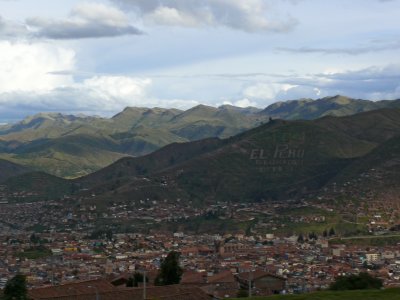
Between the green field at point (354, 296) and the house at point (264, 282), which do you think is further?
the house at point (264, 282)

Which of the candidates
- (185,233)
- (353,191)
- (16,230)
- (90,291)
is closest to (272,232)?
(185,233)

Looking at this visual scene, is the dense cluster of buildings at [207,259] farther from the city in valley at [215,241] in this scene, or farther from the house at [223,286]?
the city in valley at [215,241]

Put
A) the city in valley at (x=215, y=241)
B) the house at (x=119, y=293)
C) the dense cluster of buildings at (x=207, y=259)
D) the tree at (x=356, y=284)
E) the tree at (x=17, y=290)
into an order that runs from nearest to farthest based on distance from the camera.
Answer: the tree at (x=17, y=290)
the tree at (x=356, y=284)
the house at (x=119, y=293)
the dense cluster of buildings at (x=207, y=259)
the city in valley at (x=215, y=241)

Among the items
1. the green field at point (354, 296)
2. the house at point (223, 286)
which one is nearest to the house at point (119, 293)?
the house at point (223, 286)

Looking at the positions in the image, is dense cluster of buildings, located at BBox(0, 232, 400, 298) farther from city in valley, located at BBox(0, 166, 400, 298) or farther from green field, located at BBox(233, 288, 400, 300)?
green field, located at BBox(233, 288, 400, 300)

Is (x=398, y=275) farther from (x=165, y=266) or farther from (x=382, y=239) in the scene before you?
(x=382, y=239)

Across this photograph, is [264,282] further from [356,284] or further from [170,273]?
[356,284]

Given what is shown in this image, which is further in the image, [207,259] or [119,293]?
[207,259]

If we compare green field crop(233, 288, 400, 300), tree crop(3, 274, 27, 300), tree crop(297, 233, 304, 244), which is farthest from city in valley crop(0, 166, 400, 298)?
green field crop(233, 288, 400, 300)

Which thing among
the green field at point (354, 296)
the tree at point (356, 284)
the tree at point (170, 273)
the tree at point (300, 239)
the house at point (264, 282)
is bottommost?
the tree at point (300, 239)

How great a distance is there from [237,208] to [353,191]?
2913cm

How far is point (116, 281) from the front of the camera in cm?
6569

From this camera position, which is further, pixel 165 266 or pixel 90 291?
pixel 165 266

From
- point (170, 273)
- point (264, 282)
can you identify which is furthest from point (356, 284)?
point (264, 282)
